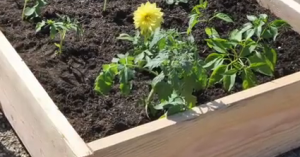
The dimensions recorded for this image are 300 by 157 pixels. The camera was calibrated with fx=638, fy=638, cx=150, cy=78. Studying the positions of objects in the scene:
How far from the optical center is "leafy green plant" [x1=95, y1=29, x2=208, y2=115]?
7.11ft

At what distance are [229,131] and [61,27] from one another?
0.77 meters

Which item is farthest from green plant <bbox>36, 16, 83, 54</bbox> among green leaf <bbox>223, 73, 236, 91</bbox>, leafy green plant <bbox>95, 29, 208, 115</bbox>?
green leaf <bbox>223, 73, 236, 91</bbox>

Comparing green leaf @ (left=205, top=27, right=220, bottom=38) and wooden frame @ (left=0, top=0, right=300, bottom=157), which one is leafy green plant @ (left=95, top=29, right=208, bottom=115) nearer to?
wooden frame @ (left=0, top=0, right=300, bottom=157)

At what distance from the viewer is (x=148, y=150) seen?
2.17m

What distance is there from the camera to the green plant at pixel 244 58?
2.40 m

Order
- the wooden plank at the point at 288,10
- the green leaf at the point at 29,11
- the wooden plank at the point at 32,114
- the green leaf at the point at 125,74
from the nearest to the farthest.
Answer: the wooden plank at the point at 32,114 < the green leaf at the point at 125,74 < the green leaf at the point at 29,11 < the wooden plank at the point at 288,10

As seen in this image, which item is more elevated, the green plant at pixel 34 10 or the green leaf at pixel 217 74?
the green leaf at pixel 217 74

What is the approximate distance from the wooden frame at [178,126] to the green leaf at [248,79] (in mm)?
49

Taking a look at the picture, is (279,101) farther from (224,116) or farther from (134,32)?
(134,32)

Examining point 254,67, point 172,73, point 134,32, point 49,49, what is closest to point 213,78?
point 254,67

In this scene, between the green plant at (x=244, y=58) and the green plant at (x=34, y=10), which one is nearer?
the green plant at (x=244, y=58)

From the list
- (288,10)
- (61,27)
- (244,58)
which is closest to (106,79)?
(61,27)

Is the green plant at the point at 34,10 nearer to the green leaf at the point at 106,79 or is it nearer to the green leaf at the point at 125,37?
the green leaf at the point at 125,37

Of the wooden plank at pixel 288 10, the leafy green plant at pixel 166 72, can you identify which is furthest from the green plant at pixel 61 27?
the wooden plank at pixel 288 10
